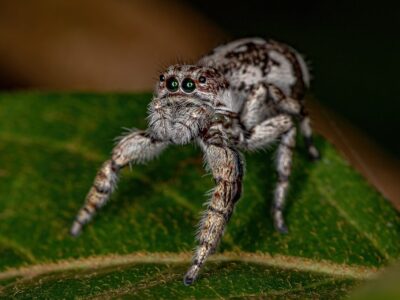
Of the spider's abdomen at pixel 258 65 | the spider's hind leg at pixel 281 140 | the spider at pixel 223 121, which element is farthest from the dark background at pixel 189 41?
the spider's hind leg at pixel 281 140

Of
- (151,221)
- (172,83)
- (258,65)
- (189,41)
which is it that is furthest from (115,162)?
(189,41)

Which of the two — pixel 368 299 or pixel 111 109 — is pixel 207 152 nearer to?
pixel 111 109

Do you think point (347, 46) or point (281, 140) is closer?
point (281, 140)

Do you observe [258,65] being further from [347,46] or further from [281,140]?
[347,46]

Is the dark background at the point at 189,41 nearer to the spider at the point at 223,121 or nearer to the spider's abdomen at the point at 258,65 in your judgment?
the spider's abdomen at the point at 258,65

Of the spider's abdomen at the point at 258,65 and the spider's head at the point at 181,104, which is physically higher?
the spider's abdomen at the point at 258,65

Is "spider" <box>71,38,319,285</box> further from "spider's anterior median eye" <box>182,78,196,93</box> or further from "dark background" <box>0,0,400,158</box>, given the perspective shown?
"dark background" <box>0,0,400,158</box>
